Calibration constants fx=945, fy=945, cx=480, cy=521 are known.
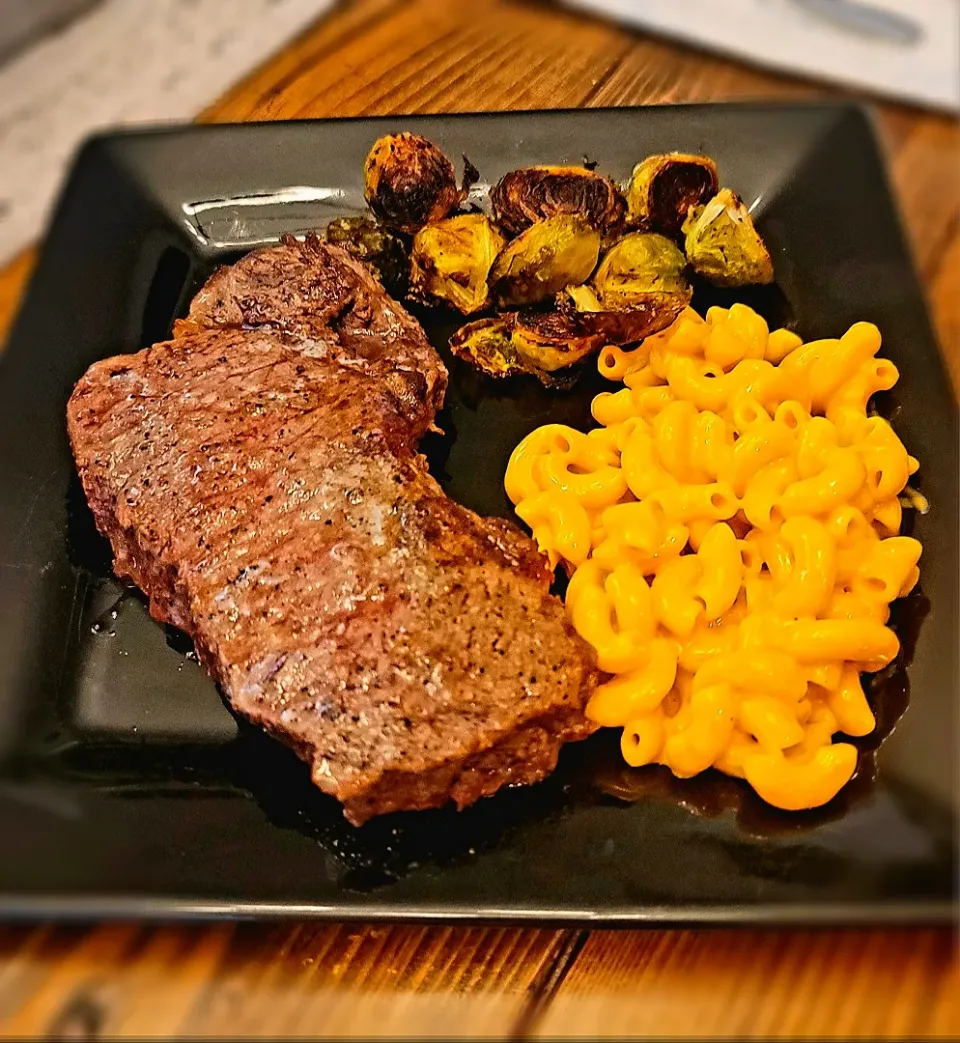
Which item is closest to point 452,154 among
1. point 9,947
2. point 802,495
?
point 802,495

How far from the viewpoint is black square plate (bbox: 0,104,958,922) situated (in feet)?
5.43

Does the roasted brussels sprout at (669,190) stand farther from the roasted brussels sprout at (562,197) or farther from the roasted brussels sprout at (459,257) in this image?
the roasted brussels sprout at (459,257)

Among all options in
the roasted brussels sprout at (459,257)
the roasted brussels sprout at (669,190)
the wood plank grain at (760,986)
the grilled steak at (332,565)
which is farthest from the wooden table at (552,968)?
the roasted brussels sprout at (459,257)

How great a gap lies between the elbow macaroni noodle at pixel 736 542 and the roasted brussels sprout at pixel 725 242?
164 mm

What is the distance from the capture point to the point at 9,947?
1.58 m

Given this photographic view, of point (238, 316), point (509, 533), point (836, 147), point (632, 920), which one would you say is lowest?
point (632, 920)

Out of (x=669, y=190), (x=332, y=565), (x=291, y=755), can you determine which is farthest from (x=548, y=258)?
(x=291, y=755)

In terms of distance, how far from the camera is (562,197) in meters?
2.34

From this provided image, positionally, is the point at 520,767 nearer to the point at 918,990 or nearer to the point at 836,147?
the point at 918,990

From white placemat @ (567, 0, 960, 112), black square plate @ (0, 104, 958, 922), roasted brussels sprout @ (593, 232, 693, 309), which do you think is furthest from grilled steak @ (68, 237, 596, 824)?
white placemat @ (567, 0, 960, 112)

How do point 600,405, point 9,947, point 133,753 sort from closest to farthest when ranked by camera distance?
point 9,947 → point 133,753 → point 600,405

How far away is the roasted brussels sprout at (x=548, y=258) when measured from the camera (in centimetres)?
225

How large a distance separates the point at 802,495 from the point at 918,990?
93cm

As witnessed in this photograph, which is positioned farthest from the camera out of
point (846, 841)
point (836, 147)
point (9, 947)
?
point (836, 147)
